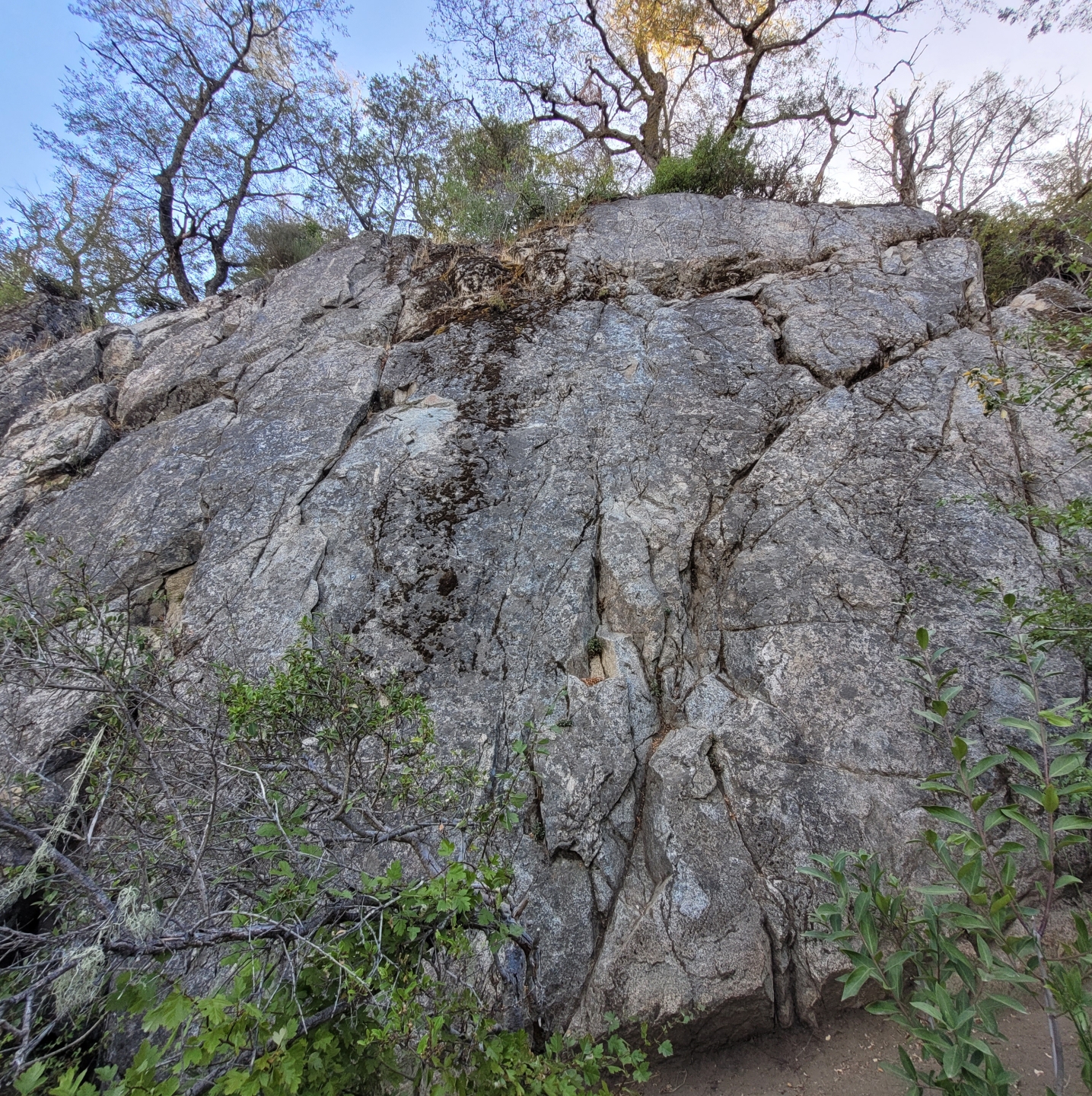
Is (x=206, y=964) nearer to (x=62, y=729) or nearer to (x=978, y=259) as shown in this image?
(x=62, y=729)

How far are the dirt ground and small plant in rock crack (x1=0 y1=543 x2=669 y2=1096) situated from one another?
17.0 inches

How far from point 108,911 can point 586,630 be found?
322 centimetres

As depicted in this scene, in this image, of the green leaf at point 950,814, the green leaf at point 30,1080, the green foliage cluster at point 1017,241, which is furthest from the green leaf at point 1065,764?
the green foliage cluster at point 1017,241

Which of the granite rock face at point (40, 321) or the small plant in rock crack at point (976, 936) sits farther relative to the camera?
the granite rock face at point (40, 321)

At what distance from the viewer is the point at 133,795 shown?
2756 millimetres

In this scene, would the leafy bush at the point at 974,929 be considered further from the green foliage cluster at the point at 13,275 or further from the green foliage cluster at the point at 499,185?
the green foliage cluster at the point at 13,275

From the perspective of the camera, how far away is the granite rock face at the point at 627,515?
11.3 feet

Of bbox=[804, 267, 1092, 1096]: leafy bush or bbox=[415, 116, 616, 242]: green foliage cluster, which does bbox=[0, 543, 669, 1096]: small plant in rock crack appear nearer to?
bbox=[804, 267, 1092, 1096]: leafy bush

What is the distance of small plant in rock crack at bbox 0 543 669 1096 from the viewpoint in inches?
67.8

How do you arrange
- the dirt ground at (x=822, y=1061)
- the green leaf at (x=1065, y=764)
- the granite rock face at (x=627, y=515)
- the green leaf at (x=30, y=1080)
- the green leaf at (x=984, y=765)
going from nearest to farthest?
the green leaf at (x=30, y=1080)
the green leaf at (x=1065, y=764)
the green leaf at (x=984, y=765)
the dirt ground at (x=822, y=1061)
the granite rock face at (x=627, y=515)

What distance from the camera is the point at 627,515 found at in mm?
4930

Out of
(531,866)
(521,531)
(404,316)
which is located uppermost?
(404,316)

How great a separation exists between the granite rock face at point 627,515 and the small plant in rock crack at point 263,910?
2.00 feet

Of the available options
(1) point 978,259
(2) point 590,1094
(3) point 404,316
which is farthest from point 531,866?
(1) point 978,259
